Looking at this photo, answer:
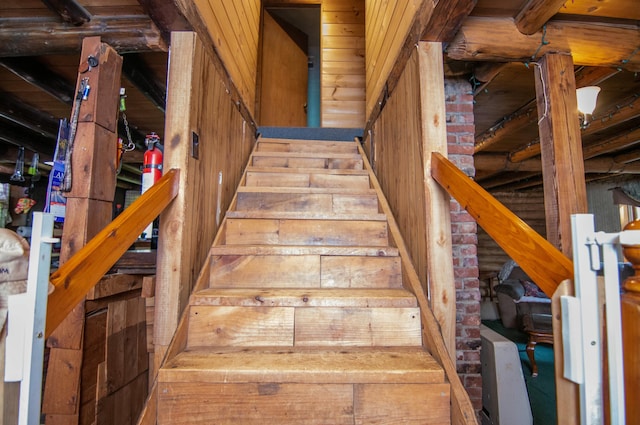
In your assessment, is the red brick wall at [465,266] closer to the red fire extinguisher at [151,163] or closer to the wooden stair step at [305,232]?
the wooden stair step at [305,232]

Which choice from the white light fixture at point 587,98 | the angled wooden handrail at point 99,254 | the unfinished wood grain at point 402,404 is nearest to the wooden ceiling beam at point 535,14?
the white light fixture at point 587,98

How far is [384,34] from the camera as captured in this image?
2287 mm

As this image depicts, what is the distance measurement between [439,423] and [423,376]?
156 millimetres

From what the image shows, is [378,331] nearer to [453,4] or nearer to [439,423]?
[439,423]

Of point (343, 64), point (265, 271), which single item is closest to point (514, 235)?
point (265, 271)

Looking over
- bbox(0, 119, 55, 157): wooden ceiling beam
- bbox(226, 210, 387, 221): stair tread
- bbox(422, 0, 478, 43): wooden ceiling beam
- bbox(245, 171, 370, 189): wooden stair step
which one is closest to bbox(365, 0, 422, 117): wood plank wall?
bbox(422, 0, 478, 43): wooden ceiling beam

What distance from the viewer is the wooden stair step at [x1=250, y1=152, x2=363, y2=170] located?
2598 millimetres

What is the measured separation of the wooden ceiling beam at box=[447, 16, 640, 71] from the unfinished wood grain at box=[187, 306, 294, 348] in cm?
156

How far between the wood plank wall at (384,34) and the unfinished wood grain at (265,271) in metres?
1.32

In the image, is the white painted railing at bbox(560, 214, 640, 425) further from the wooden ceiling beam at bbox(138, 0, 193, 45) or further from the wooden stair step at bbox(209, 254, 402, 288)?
the wooden ceiling beam at bbox(138, 0, 193, 45)

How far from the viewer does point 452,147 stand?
188 cm

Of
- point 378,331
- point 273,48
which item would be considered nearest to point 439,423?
point 378,331

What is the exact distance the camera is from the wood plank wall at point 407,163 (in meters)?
1.38

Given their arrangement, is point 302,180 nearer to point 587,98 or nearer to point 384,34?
point 384,34
